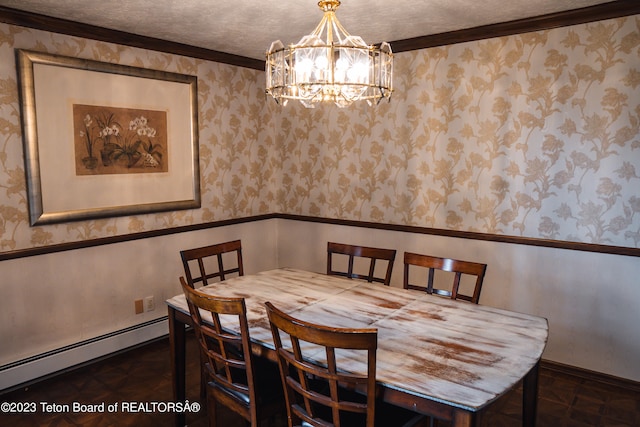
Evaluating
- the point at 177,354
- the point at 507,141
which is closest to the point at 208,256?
the point at 177,354

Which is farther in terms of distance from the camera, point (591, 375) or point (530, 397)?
point (591, 375)

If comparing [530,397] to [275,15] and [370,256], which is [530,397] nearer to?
[370,256]

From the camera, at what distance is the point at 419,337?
190 cm

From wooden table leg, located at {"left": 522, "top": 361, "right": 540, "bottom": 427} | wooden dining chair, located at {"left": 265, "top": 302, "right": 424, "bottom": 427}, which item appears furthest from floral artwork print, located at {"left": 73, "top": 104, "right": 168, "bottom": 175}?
wooden table leg, located at {"left": 522, "top": 361, "right": 540, "bottom": 427}

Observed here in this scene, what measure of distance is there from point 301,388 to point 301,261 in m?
2.79

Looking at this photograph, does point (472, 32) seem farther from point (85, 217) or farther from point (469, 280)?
point (85, 217)

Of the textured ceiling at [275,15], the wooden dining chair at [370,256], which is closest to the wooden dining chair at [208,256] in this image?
the wooden dining chair at [370,256]

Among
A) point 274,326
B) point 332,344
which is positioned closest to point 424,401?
point 332,344

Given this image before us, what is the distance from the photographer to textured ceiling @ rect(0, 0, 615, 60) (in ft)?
8.56

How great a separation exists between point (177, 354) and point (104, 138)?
1.67m

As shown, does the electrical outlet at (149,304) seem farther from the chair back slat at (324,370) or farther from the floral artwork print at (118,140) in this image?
the chair back slat at (324,370)

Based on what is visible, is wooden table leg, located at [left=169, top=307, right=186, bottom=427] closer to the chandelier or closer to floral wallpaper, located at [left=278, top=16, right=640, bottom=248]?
the chandelier

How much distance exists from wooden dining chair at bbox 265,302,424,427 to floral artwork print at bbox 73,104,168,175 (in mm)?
2061

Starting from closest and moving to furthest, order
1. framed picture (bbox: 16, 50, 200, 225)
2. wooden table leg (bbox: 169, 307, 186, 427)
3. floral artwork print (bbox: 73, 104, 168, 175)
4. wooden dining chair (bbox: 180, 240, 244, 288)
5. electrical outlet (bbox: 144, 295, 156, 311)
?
wooden table leg (bbox: 169, 307, 186, 427) < wooden dining chair (bbox: 180, 240, 244, 288) < framed picture (bbox: 16, 50, 200, 225) < floral artwork print (bbox: 73, 104, 168, 175) < electrical outlet (bbox: 144, 295, 156, 311)
